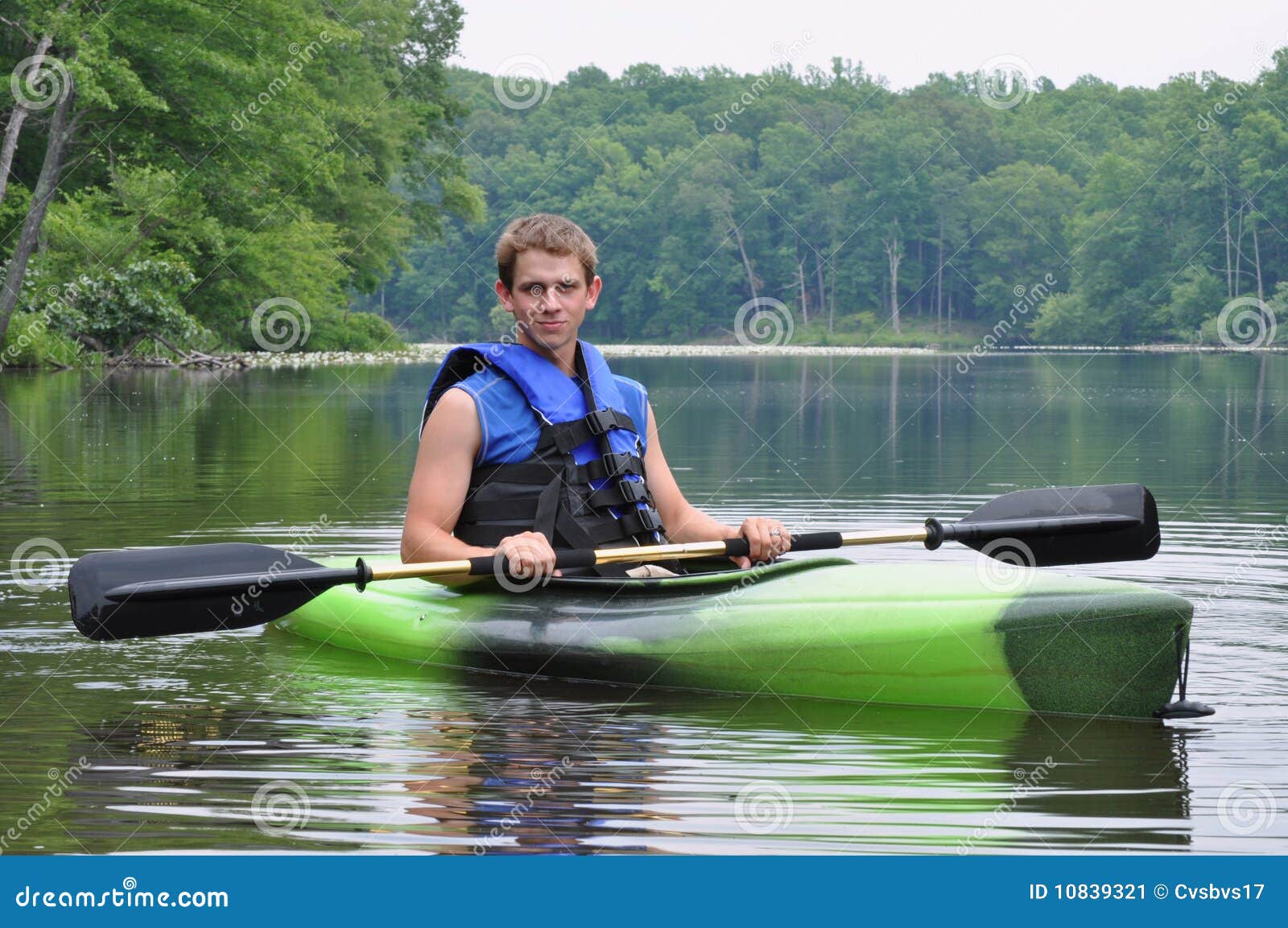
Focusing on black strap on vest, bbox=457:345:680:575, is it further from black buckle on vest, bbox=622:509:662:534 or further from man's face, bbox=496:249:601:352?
man's face, bbox=496:249:601:352

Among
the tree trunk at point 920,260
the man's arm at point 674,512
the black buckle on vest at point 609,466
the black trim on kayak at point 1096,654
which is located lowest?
the black trim on kayak at point 1096,654

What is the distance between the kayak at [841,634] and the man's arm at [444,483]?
0.46m

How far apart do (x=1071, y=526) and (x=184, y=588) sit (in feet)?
10.6

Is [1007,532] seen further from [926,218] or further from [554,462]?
[926,218]

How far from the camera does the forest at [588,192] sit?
27234 mm

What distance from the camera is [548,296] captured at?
18.8ft

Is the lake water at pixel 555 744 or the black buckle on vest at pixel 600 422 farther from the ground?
the black buckle on vest at pixel 600 422

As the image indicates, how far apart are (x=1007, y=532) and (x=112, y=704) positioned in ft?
10.8

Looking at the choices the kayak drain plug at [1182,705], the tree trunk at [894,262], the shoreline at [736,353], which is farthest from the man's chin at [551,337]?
the tree trunk at [894,262]

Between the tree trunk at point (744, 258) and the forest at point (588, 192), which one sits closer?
the forest at point (588, 192)

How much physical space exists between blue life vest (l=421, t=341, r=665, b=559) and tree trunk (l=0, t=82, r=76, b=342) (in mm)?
22339

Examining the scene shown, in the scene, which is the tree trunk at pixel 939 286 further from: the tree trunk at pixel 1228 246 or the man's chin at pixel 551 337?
the man's chin at pixel 551 337

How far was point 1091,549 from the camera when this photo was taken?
6.27 meters

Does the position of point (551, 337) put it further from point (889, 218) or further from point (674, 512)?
point (889, 218)
